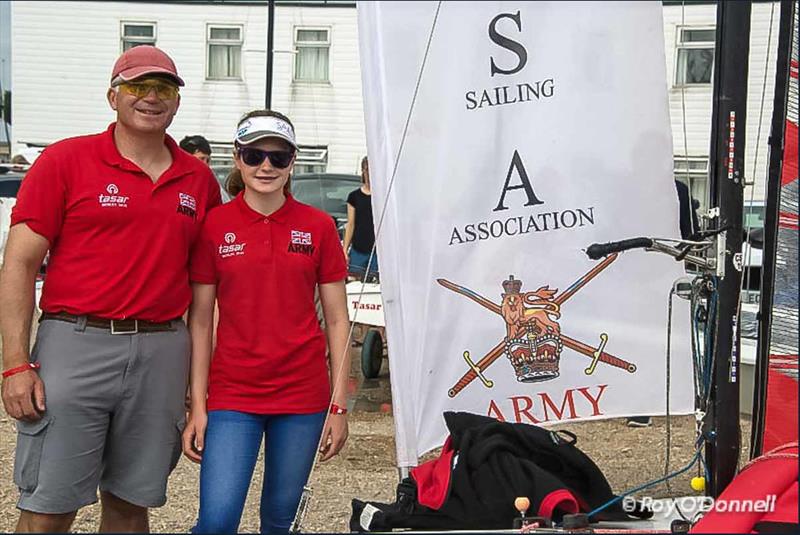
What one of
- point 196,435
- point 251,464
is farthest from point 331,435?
point 196,435

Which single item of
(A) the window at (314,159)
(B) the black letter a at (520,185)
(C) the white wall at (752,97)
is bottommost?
(B) the black letter a at (520,185)

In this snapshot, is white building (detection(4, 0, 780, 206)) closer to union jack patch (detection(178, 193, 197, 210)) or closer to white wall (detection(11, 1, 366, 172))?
white wall (detection(11, 1, 366, 172))

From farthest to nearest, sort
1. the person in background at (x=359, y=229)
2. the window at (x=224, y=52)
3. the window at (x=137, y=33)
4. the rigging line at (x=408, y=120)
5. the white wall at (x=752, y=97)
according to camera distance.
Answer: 1. the window at (x=137, y=33)
2. the window at (x=224, y=52)
3. the person in background at (x=359, y=229)
4. the white wall at (x=752, y=97)
5. the rigging line at (x=408, y=120)

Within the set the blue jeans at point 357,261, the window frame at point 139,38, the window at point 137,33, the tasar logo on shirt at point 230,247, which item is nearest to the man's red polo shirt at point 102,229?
the tasar logo on shirt at point 230,247

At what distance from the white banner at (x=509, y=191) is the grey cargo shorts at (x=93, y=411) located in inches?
28.4

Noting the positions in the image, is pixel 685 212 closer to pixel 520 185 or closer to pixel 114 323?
pixel 520 185

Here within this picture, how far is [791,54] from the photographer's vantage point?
3275mm

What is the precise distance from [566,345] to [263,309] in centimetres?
108

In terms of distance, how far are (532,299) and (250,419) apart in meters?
1.03

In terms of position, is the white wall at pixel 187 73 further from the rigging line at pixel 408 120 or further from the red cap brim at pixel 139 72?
the red cap brim at pixel 139 72

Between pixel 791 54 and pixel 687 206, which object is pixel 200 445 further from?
pixel 687 206

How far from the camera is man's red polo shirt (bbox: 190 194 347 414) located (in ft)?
9.82

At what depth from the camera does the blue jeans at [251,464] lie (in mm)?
2924

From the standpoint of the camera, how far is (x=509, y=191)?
11.4ft
